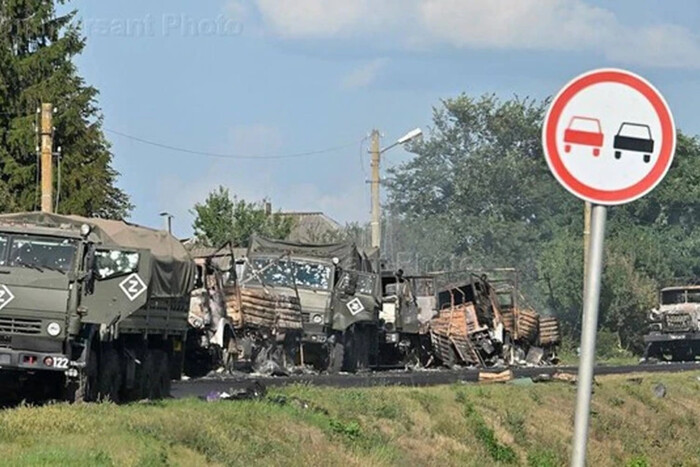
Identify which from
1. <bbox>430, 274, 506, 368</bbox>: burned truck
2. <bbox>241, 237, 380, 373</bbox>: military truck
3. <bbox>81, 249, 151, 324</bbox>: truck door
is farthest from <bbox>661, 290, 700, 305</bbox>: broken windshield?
<bbox>81, 249, 151, 324</bbox>: truck door

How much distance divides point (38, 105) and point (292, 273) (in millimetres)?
12359

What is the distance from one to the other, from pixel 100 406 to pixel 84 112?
101 feet

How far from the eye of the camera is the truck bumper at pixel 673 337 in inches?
2071

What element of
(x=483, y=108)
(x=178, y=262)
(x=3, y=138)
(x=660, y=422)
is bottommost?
(x=660, y=422)

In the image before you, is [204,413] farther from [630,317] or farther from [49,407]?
[630,317]

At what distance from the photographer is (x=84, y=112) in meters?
46.5

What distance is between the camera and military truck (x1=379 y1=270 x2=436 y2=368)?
4097 cm

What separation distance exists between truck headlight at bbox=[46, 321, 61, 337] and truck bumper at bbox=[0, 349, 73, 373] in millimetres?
260

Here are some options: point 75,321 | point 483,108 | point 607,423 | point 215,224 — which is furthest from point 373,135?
point 483,108

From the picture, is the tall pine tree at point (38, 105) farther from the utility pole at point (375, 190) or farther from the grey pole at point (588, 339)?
the grey pole at point (588, 339)

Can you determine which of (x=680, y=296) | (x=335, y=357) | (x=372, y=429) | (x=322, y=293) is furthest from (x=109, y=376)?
(x=680, y=296)

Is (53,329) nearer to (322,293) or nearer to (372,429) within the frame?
(372,429)

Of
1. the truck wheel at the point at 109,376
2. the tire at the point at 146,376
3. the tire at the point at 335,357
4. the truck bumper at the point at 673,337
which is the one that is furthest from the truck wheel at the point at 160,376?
the truck bumper at the point at 673,337

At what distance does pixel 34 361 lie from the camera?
A: 59.6 ft
